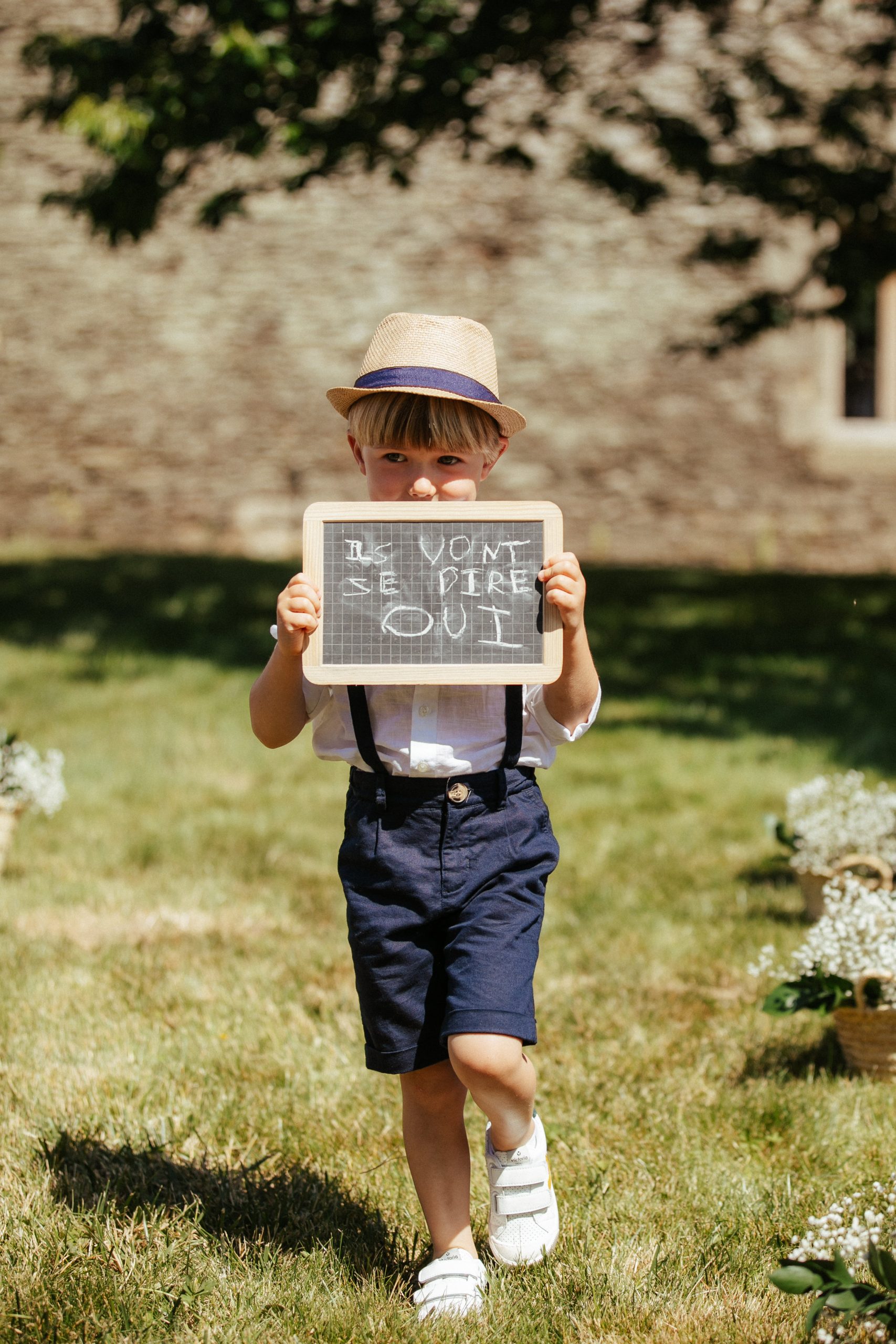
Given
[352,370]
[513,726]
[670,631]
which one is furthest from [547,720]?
[352,370]

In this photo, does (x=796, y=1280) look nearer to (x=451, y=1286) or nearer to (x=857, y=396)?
(x=451, y=1286)

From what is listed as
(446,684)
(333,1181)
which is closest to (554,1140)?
(333,1181)

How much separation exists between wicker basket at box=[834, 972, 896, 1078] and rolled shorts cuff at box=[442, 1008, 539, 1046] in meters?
1.23

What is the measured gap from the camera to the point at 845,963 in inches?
124

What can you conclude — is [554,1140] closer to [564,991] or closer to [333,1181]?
[333,1181]

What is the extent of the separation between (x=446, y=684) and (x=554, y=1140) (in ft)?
3.89

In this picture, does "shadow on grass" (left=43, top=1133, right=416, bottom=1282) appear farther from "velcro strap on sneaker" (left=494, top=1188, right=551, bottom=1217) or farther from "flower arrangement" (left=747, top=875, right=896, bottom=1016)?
"flower arrangement" (left=747, top=875, right=896, bottom=1016)

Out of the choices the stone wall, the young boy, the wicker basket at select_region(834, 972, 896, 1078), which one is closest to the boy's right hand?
the young boy

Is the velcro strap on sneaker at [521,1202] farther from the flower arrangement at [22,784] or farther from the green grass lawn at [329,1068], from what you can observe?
the flower arrangement at [22,784]

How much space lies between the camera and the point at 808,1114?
295cm

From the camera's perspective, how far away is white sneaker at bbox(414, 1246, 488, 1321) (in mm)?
2186

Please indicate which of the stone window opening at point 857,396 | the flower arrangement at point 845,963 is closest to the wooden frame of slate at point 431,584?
the flower arrangement at point 845,963

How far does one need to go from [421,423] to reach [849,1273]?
1.42 metres

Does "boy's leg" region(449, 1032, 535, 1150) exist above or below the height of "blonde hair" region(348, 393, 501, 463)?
below
